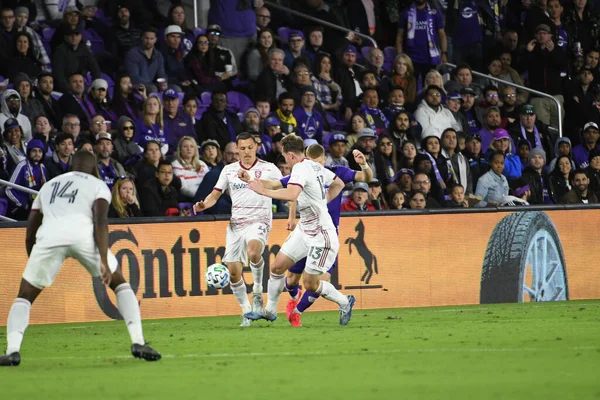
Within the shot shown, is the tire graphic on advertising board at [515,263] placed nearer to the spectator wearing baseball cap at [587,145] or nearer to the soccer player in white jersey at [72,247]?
the spectator wearing baseball cap at [587,145]

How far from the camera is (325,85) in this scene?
75.3 feet

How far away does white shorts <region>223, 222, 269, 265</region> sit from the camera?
50.2 ft

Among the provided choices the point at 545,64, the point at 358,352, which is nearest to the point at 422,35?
the point at 545,64

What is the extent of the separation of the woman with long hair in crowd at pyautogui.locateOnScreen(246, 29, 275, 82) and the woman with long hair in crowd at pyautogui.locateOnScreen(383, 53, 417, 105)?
8.83 feet

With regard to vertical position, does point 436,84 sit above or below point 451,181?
above

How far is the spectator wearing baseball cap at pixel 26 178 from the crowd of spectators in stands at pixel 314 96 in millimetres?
20

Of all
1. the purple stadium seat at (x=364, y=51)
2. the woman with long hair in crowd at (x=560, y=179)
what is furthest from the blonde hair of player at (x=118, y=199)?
the purple stadium seat at (x=364, y=51)

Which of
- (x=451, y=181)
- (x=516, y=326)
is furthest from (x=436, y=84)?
(x=516, y=326)

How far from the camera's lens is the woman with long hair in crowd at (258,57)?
22234 millimetres

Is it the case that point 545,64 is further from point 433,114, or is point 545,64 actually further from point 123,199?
point 123,199

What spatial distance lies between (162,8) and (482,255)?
25.2ft

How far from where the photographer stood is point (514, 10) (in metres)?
27.3

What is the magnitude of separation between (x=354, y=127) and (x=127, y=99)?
4129 mm

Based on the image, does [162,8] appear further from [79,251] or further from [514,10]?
[79,251]
